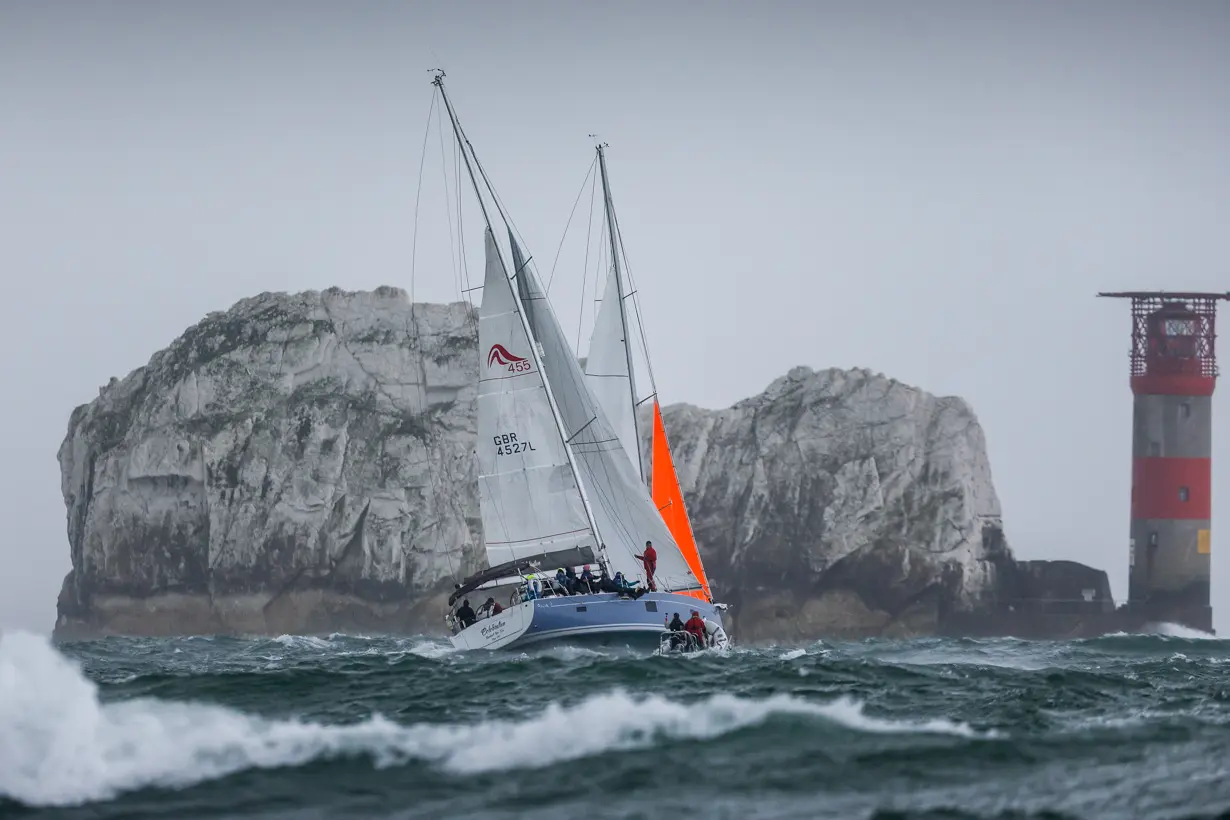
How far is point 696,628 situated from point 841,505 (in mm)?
38466

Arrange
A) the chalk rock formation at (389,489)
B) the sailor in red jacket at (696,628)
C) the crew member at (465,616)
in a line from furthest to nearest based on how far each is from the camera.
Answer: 1. the chalk rock formation at (389,489)
2. the crew member at (465,616)
3. the sailor in red jacket at (696,628)

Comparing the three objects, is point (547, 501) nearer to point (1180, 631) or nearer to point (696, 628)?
point (696, 628)

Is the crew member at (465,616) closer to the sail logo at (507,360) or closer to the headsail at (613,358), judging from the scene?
the sail logo at (507,360)

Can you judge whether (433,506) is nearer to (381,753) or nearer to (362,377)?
(362,377)

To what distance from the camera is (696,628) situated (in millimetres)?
33500

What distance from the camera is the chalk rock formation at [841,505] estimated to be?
227 feet

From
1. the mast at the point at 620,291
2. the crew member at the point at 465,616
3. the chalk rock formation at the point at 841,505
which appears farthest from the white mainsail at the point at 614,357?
the chalk rock formation at the point at 841,505

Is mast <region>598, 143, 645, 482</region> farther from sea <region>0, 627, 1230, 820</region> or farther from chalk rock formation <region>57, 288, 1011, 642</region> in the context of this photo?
chalk rock formation <region>57, 288, 1011, 642</region>

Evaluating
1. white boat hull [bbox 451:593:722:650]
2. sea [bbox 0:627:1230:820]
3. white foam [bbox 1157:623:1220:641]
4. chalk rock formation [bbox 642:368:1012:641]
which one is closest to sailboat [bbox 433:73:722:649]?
white boat hull [bbox 451:593:722:650]

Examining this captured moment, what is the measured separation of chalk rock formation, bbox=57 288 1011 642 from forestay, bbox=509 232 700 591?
32213mm

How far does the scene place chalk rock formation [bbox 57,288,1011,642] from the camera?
6956 centimetres

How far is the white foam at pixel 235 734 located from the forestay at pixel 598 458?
1527cm

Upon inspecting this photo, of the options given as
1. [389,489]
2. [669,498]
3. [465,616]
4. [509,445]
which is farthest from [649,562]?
[389,489]

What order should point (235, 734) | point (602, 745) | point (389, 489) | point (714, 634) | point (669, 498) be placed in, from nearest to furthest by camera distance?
point (602, 745) < point (235, 734) < point (714, 634) < point (669, 498) < point (389, 489)
